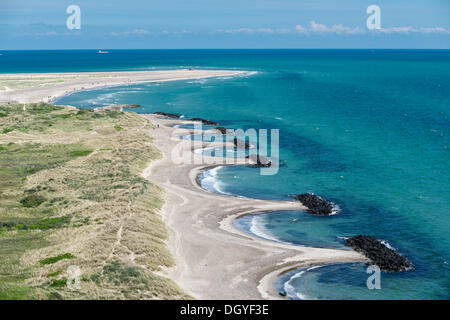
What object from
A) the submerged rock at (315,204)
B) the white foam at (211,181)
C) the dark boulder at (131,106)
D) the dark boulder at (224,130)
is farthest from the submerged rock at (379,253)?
the dark boulder at (131,106)

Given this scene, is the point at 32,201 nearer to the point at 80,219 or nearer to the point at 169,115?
the point at 80,219

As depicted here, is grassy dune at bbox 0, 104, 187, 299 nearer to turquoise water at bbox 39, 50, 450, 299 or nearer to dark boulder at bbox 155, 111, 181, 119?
turquoise water at bbox 39, 50, 450, 299

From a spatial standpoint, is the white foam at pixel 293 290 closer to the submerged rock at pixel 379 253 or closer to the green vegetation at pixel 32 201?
the submerged rock at pixel 379 253

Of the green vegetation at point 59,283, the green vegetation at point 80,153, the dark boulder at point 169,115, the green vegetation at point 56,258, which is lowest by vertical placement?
the green vegetation at point 59,283

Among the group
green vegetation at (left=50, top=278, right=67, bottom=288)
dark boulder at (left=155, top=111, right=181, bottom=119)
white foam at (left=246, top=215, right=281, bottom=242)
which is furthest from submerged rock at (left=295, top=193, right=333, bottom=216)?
dark boulder at (left=155, top=111, right=181, bottom=119)

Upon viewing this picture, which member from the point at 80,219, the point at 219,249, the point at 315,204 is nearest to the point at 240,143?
the point at 315,204

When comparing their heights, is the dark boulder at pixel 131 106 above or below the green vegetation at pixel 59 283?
above
